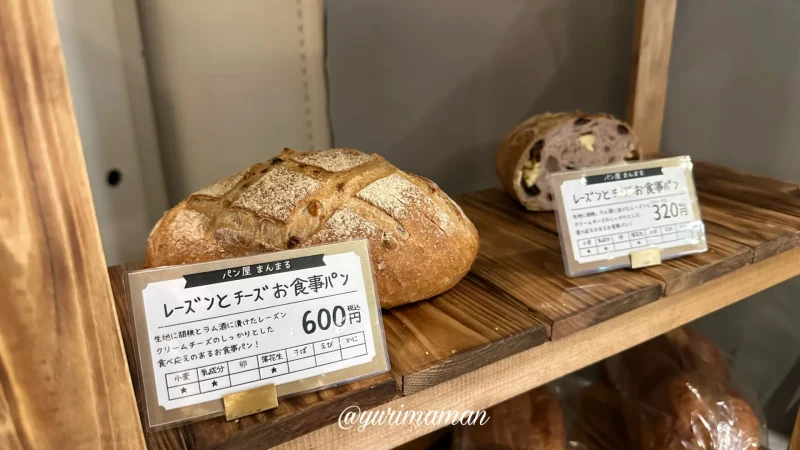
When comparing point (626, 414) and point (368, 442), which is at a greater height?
point (368, 442)

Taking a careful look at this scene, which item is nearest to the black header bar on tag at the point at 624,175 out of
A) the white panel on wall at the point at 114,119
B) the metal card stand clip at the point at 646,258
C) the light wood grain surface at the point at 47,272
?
the metal card stand clip at the point at 646,258

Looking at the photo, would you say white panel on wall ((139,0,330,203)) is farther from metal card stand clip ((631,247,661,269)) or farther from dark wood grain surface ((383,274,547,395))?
metal card stand clip ((631,247,661,269))

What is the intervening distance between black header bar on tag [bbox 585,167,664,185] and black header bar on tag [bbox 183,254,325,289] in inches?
17.9

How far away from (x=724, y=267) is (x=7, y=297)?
92 centimetres

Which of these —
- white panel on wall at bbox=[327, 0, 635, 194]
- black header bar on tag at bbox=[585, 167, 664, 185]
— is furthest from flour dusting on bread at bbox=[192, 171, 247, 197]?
black header bar on tag at bbox=[585, 167, 664, 185]

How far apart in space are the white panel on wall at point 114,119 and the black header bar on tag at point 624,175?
78cm

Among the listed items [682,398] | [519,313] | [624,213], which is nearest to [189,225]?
[519,313]

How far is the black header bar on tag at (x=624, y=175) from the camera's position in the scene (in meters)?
0.80

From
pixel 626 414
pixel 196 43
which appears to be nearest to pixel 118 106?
pixel 196 43

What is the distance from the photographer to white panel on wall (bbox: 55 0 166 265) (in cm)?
88

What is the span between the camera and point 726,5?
1.29m

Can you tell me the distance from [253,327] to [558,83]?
1158 millimetres

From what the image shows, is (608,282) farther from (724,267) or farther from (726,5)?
(726,5)

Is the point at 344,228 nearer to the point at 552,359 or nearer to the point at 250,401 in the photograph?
the point at 250,401
